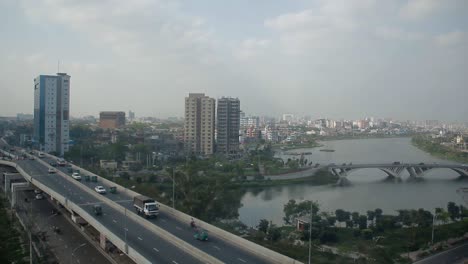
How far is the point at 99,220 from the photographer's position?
441cm

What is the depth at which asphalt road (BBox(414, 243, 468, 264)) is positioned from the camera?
4525 mm

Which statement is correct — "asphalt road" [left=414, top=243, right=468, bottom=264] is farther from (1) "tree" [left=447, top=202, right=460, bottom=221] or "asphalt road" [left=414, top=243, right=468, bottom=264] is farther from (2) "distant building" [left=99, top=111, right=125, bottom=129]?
(2) "distant building" [left=99, top=111, right=125, bottom=129]

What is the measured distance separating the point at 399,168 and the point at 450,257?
8.59m

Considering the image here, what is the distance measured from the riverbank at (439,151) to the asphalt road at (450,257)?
31.9 feet

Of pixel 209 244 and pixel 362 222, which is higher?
pixel 209 244

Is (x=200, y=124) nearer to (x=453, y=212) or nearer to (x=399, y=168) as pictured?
(x=399, y=168)

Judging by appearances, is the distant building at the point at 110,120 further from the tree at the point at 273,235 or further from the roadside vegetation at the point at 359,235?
the tree at the point at 273,235

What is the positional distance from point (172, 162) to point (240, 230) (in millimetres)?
8305

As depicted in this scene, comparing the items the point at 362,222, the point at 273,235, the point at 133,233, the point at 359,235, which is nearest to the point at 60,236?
the point at 133,233

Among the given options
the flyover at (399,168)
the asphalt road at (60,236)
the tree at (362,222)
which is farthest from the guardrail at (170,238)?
the flyover at (399,168)

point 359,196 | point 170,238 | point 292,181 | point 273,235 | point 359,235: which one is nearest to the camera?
point 170,238

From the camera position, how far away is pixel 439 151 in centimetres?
1650

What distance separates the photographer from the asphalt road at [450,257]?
4.53 metres

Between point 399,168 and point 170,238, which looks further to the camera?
point 399,168
